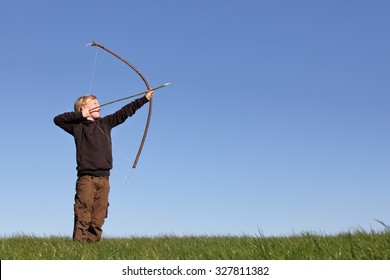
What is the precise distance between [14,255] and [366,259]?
12.6 feet

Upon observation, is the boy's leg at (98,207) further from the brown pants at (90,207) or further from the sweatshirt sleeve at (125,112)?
the sweatshirt sleeve at (125,112)

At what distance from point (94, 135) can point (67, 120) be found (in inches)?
20.6

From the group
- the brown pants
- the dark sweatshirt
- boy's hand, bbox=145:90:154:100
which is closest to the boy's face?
the dark sweatshirt

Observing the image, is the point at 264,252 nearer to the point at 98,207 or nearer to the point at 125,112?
the point at 98,207

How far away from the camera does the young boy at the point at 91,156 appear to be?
8.50 meters

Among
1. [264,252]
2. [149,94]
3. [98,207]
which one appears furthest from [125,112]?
[264,252]

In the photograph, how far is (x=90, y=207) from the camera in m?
8.58

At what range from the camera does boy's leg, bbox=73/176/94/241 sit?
845 cm

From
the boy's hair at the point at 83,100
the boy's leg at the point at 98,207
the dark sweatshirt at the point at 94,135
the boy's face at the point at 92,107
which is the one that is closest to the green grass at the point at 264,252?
the boy's leg at the point at 98,207

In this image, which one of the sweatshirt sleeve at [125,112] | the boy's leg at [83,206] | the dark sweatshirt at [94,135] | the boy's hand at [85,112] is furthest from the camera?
the sweatshirt sleeve at [125,112]
